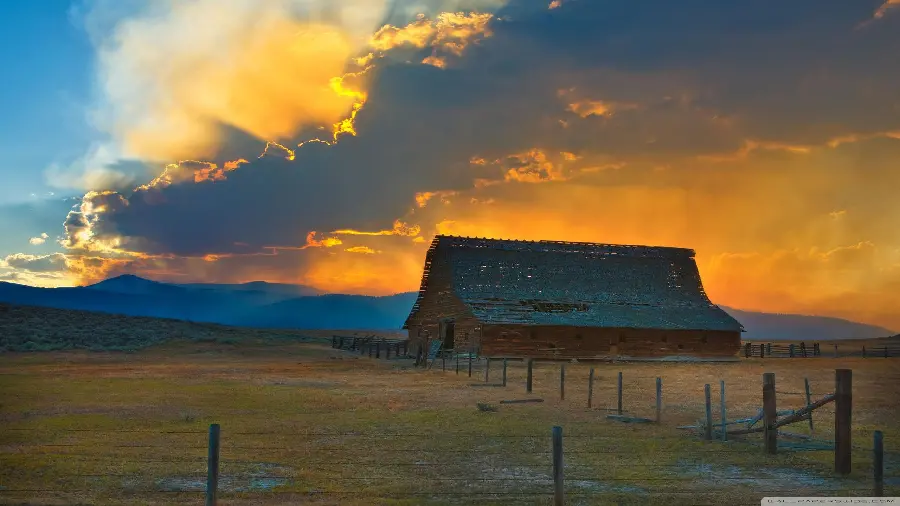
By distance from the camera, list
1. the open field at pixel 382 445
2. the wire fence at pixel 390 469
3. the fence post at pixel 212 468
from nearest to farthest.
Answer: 1. the fence post at pixel 212 468
2. the wire fence at pixel 390 469
3. the open field at pixel 382 445

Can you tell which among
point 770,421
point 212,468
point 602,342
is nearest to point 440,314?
point 602,342

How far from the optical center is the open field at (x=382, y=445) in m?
12.5

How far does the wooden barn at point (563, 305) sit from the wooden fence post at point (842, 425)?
33.4 m

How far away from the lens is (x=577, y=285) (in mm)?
55250

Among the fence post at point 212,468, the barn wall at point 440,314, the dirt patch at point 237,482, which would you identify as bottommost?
the dirt patch at point 237,482

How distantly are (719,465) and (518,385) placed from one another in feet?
59.6

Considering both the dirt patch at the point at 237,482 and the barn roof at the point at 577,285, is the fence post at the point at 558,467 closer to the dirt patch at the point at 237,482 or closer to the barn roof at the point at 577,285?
the dirt patch at the point at 237,482

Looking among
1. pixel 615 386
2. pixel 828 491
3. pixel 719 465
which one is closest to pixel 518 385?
pixel 615 386

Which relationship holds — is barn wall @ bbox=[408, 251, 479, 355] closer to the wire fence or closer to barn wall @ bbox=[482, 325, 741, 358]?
barn wall @ bbox=[482, 325, 741, 358]

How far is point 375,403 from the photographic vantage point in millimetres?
24688

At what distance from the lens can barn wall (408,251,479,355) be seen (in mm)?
50250


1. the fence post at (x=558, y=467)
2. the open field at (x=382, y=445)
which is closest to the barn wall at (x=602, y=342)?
the open field at (x=382, y=445)

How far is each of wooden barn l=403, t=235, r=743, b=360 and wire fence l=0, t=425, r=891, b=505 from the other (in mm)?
31484

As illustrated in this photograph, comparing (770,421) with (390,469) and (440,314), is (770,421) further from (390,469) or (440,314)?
(440,314)
